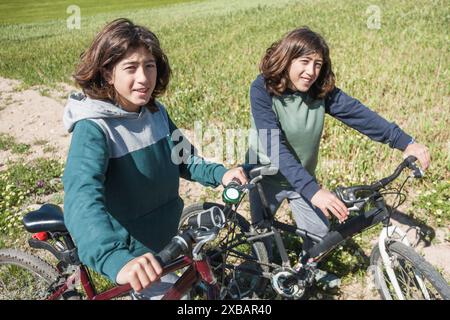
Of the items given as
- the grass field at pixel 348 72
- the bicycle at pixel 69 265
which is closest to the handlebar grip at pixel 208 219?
the bicycle at pixel 69 265

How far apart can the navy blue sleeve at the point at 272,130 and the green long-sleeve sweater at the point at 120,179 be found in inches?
20.3

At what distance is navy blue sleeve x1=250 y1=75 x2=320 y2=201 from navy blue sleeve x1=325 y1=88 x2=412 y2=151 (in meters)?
0.47

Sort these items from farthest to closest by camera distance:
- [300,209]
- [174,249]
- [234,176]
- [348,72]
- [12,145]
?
[348,72], [12,145], [300,209], [234,176], [174,249]

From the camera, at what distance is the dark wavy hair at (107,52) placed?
2.06 metres

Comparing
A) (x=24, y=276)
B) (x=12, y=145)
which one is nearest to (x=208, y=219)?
(x=24, y=276)

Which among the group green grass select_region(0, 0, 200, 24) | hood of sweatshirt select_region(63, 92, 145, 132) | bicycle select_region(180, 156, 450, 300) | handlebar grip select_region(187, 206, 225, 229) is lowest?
green grass select_region(0, 0, 200, 24)

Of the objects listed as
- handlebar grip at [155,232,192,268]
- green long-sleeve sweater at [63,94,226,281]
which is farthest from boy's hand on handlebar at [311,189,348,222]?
handlebar grip at [155,232,192,268]

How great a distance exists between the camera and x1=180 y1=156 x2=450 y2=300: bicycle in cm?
251

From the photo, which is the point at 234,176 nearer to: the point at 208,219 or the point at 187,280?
the point at 208,219

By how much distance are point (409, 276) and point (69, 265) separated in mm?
2406

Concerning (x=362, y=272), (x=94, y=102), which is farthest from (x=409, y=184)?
(x=94, y=102)

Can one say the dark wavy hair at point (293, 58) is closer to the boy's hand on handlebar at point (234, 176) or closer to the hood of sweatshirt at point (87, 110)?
the boy's hand on handlebar at point (234, 176)

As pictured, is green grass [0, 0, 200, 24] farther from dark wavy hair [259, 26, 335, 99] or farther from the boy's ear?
the boy's ear

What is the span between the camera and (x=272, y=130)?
289cm
